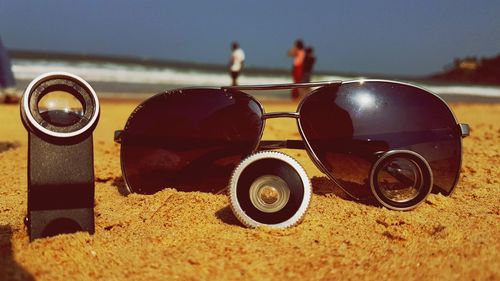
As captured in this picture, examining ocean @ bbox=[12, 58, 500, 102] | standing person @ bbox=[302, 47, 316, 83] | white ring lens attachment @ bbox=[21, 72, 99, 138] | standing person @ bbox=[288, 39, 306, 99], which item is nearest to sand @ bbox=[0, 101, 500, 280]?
white ring lens attachment @ bbox=[21, 72, 99, 138]

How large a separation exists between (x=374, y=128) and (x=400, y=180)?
254 mm

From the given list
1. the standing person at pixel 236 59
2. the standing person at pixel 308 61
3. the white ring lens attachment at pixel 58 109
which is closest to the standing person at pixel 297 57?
the standing person at pixel 308 61

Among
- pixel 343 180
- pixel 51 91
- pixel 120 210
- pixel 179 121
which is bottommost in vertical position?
pixel 120 210

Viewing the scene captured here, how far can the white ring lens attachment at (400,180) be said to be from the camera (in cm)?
A: 185

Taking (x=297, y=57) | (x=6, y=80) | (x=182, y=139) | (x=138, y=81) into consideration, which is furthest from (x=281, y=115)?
(x=138, y=81)

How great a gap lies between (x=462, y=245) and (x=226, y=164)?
998 mm

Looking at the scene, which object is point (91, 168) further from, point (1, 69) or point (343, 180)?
point (1, 69)

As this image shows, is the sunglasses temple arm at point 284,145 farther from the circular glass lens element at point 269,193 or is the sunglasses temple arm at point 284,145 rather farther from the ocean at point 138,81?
the ocean at point 138,81

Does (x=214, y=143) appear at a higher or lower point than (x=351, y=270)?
higher

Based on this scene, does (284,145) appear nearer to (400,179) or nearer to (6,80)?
(400,179)

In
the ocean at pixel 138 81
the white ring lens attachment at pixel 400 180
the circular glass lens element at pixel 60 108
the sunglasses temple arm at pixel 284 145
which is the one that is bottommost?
the ocean at pixel 138 81

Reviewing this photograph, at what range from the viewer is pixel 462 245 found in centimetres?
146

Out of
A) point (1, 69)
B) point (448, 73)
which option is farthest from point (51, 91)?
point (448, 73)

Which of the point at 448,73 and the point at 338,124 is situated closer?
the point at 338,124
